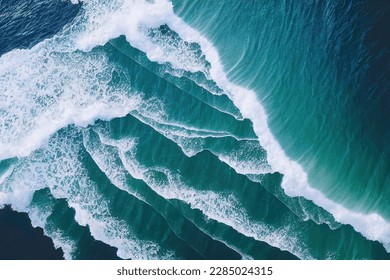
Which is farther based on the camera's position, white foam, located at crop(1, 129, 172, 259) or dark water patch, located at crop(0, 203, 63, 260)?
white foam, located at crop(1, 129, 172, 259)

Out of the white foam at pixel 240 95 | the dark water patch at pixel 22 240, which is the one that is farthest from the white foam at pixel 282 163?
the dark water patch at pixel 22 240

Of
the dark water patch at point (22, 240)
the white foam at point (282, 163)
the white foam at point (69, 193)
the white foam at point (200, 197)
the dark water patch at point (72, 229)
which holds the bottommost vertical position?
the dark water patch at point (22, 240)

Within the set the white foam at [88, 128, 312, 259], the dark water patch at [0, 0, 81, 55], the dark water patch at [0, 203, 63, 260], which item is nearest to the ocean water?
the white foam at [88, 128, 312, 259]

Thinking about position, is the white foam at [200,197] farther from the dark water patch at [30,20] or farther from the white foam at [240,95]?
the dark water patch at [30,20]

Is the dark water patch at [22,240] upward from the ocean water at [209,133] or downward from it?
downward

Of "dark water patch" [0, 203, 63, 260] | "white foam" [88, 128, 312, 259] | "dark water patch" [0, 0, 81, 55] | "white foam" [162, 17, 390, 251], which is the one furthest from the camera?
"dark water patch" [0, 0, 81, 55]

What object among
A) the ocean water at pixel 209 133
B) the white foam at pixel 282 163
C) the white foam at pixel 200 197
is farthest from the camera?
the ocean water at pixel 209 133

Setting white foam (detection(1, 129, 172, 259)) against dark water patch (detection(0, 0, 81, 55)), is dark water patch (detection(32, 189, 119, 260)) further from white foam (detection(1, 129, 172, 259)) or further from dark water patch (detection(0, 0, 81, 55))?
dark water patch (detection(0, 0, 81, 55))

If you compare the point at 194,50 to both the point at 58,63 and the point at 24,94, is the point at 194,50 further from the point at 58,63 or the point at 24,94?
the point at 24,94

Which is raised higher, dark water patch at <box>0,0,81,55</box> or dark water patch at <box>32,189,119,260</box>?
dark water patch at <box>0,0,81,55</box>

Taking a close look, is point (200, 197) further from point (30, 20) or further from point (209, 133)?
point (30, 20)
